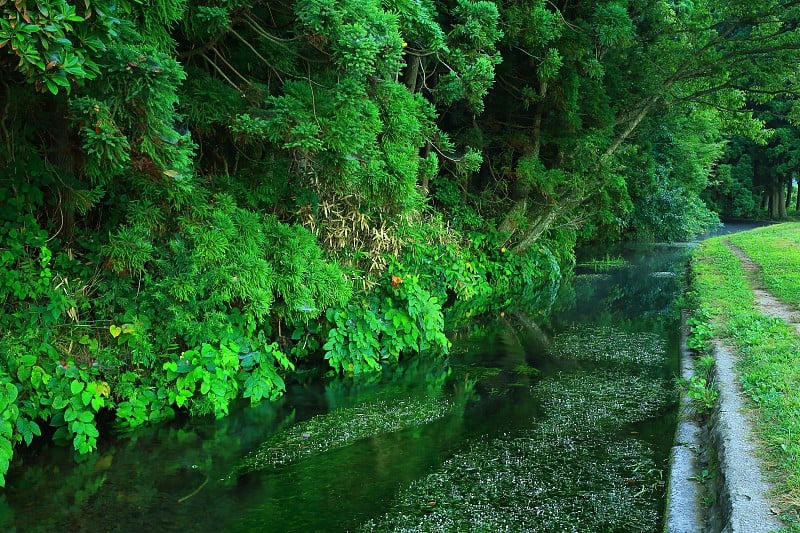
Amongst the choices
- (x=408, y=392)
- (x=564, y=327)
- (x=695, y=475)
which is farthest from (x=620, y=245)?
(x=695, y=475)

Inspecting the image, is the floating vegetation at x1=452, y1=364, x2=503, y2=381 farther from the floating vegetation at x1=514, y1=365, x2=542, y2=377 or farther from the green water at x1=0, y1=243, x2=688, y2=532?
the floating vegetation at x1=514, y1=365, x2=542, y2=377

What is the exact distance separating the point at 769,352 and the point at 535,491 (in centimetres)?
349

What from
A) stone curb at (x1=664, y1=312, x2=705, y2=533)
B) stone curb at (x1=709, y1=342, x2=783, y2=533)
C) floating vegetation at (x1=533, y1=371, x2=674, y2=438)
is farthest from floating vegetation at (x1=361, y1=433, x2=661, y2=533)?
stone curb at (x1=709, y1=342, x2=783, y2=533)

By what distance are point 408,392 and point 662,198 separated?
71.3 ft

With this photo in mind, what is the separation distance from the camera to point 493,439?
6.22 metres

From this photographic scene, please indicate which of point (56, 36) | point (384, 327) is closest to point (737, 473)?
point (56, 36)

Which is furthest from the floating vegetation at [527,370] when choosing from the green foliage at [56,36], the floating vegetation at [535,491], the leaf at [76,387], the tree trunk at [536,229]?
the tree trunk at [536,229]

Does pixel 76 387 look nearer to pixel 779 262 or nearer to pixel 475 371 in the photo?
pixel 475 371

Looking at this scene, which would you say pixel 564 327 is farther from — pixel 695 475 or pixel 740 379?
pixel 695 475

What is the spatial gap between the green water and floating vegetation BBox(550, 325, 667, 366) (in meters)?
0.34

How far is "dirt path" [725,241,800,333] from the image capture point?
29.1 feet

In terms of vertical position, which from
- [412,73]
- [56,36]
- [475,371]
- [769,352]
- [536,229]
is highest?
[412,73]

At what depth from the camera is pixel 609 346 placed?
10.2 m

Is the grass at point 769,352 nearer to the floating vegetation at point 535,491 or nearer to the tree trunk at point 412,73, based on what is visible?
the floating vegetation at point 535,491
